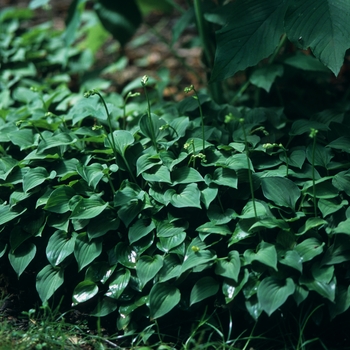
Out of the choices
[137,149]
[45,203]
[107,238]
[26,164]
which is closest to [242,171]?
[137,149]

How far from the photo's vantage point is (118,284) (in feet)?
6.92

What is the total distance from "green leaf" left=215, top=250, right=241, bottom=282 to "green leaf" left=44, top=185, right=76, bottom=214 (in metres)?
0.72

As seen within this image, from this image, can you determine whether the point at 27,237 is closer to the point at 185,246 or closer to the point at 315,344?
the point at 185,246

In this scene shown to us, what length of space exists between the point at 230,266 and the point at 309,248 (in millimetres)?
325

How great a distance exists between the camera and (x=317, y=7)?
222 cm

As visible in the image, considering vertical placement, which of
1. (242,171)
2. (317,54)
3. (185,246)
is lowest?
(185,246)

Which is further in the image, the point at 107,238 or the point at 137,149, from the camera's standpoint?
the point at 137,149

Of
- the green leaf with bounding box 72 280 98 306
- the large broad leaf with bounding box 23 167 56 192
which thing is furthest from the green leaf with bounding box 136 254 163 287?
the large broad leaf with bounding box 23 167 56 192

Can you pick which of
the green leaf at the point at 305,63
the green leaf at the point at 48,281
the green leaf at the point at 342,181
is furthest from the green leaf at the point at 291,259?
the green leaf at the point at 305,63

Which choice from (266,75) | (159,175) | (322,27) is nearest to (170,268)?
(159,175)

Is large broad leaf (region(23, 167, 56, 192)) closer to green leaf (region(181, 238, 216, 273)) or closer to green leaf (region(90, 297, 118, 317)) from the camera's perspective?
green leaf (region(90, 297, 118, 317))

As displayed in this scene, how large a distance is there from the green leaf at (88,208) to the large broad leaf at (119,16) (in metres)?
1.59

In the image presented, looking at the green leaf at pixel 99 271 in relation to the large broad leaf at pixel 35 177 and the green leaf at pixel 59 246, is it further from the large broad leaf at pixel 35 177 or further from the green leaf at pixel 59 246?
the large broad leaf at pixel 35 177

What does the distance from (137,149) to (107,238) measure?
47cm
